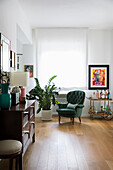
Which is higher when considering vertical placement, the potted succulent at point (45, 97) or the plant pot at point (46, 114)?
the potted succulent at point (45, 97)

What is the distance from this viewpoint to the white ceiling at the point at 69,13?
473 cm

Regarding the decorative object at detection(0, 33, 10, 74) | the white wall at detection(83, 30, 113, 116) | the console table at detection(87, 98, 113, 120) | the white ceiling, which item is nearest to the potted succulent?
the console table at detection(87, 98, 113, 120)

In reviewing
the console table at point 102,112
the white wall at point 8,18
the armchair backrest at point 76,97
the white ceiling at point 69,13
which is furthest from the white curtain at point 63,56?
the white wall at point 8,18

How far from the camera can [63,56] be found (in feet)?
22.9

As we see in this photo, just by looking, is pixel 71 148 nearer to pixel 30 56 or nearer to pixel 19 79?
pixel 19 79

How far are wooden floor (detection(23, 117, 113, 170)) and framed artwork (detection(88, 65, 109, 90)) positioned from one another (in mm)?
1685

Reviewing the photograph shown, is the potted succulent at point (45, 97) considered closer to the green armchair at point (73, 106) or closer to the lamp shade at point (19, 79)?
the green armchair at point (73, 106)

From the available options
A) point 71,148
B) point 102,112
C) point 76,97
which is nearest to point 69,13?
point 76,97

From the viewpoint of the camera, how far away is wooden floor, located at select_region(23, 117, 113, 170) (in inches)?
119

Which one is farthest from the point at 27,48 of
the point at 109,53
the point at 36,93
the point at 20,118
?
the point at 20,118

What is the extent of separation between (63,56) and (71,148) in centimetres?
386

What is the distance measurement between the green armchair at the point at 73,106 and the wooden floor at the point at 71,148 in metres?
0.29

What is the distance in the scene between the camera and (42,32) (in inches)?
276

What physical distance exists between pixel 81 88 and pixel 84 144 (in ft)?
10.6
